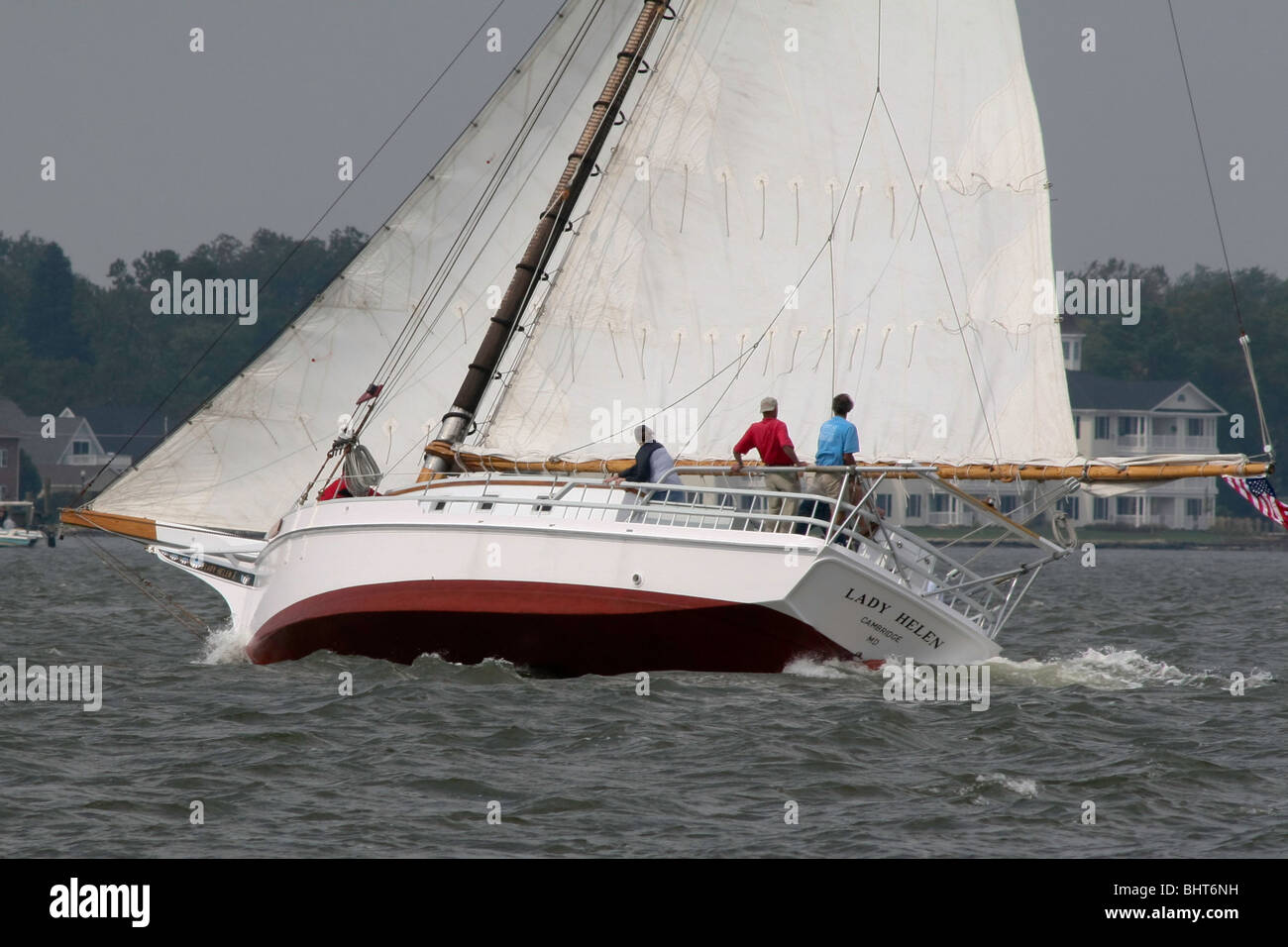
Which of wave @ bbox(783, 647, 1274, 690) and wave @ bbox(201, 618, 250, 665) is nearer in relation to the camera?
wave @ bbox(783, 647, 1274, 690)

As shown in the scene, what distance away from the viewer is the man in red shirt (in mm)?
18094

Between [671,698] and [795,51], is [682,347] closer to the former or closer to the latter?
[795,51]

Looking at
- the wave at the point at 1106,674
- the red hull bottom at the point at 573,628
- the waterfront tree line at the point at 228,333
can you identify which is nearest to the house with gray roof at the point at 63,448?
the waterfront tree line at the point at 228,333

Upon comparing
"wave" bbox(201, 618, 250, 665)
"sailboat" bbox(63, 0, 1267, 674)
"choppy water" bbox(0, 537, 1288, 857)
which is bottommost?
"choppy water" bbox(0, 537, 1288, 857)

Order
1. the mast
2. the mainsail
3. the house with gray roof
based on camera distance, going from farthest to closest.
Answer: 1. the house with gray roof
2. the mainsail
3. the mast

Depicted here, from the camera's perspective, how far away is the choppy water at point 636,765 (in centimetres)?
1152

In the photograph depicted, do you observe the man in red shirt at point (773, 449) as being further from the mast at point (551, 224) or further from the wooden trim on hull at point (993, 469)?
the mast at point (551, 224)

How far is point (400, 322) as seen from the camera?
2348cm

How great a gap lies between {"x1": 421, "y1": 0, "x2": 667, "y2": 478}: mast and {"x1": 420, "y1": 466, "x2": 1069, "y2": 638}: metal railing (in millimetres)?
2592

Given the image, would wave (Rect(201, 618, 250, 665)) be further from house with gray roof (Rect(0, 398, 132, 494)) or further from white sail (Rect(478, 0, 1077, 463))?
house with gray roof (Rect(0, 398, 132, 494))

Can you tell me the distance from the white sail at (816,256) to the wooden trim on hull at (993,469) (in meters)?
0.18

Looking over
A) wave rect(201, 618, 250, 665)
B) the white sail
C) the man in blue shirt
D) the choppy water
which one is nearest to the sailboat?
the white sail

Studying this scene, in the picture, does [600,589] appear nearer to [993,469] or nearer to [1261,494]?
[993,469]

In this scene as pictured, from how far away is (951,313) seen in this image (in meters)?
20.6
